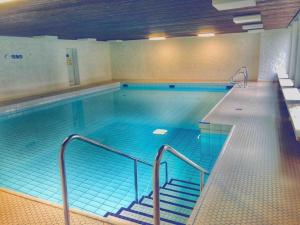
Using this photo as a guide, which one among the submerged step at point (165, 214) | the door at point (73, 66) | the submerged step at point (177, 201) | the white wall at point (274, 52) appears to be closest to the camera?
the submerged step at point (165, 214)

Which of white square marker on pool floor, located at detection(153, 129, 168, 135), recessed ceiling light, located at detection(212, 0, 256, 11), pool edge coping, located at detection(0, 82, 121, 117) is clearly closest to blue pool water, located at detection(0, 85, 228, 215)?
white square marker on pool floor, located at detection(153, 129, 168, 135)

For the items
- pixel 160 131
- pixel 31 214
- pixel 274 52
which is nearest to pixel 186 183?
pixel 31 214

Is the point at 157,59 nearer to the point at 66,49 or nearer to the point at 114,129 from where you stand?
the point at 66,49

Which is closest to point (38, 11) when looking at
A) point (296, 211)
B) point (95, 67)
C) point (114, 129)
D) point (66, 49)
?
point (114, 129)

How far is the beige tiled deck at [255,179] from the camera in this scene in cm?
215

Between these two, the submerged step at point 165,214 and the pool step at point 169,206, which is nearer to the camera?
the pool step at point 169,206

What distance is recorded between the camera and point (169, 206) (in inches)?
123

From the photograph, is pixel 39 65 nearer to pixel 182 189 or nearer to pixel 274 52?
pixel 182 189

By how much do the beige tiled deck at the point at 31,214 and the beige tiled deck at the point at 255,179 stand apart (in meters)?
0.96

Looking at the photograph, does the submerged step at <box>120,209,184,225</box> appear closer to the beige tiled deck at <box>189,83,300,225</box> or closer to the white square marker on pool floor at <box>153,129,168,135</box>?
the beige tiled deck at <box>189,83,300,225</box>

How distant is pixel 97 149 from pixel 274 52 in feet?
31.7

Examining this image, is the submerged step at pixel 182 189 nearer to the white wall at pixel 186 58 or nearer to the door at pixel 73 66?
the white wall at pixel 186 58

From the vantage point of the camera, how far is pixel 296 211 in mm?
2205

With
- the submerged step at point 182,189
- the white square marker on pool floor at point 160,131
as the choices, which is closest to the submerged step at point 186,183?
the submerged step at point 182,189
